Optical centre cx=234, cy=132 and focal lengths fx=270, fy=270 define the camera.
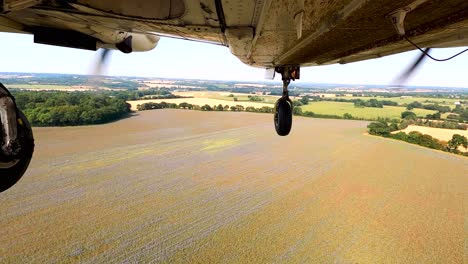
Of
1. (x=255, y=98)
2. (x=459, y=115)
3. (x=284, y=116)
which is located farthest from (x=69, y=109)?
(x=459, y=115)

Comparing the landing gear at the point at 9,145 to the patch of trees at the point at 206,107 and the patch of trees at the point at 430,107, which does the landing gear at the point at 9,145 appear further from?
the patch of trees at the point at 430,107

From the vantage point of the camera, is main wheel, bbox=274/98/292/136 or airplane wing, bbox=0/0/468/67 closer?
airplane wing, bbox=0/0/468/67

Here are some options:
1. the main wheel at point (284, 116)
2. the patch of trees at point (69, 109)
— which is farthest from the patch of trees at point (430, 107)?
the main wheel at point (284, 116)

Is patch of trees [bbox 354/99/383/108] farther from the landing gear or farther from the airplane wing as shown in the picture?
the landing gear

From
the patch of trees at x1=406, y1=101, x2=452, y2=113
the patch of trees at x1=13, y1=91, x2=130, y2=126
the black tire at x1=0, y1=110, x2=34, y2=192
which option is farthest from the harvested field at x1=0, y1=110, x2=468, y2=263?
the black tire at x1=0, y1=110, x2=34, y2=192

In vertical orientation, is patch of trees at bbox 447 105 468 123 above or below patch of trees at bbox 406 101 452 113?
below

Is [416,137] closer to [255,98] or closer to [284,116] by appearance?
[255,98]

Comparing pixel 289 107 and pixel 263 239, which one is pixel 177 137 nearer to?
pixel 263 239

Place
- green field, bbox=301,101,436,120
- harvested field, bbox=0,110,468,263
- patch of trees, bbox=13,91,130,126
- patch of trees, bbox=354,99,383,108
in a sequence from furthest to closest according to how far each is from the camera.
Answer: patch of trees, bbox=354,99,383,108 → green field, bbox=301,101,436,120 → patch of trees, bbox=13,91,130,126 → harvested field, bbox=0,110,468,263
